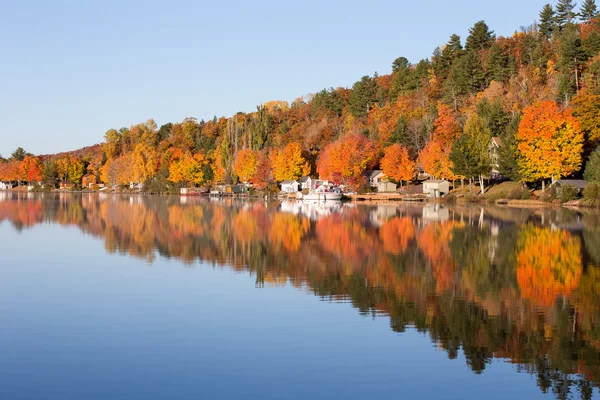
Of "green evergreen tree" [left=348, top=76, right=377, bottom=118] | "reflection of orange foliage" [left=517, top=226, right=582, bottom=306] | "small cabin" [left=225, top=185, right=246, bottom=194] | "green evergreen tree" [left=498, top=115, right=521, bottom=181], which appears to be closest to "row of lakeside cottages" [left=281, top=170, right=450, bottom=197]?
"small cabin" [left=225, top=185, right=246, bottom=194]

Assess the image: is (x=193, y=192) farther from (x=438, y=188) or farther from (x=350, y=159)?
(x=438, y=188)

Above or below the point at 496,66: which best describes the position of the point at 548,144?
below

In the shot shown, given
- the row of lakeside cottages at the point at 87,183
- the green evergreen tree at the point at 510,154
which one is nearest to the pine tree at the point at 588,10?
the green evergreen tree at the point at 510,154

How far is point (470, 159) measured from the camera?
266 feet

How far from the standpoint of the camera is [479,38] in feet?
414

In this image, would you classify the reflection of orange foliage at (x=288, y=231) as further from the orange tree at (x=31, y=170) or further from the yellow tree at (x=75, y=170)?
the orange tree at (x=31, y=170)

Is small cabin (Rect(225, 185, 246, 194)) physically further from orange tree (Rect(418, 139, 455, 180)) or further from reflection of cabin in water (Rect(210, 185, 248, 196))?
orange tree (Rect(418, 139, 455, 180))

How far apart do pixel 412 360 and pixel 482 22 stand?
123823 millimetres

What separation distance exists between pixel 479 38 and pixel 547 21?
12908 mm

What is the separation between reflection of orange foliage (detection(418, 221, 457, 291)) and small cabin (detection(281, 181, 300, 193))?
2774 inches

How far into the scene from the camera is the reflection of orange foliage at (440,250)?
23672 millimetres

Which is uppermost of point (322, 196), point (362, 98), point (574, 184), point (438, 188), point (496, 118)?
point (362, 98)

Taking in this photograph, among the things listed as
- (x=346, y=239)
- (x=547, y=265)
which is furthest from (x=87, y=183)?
(x=547, y=265)

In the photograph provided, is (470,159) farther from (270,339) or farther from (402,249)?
(270,339)
